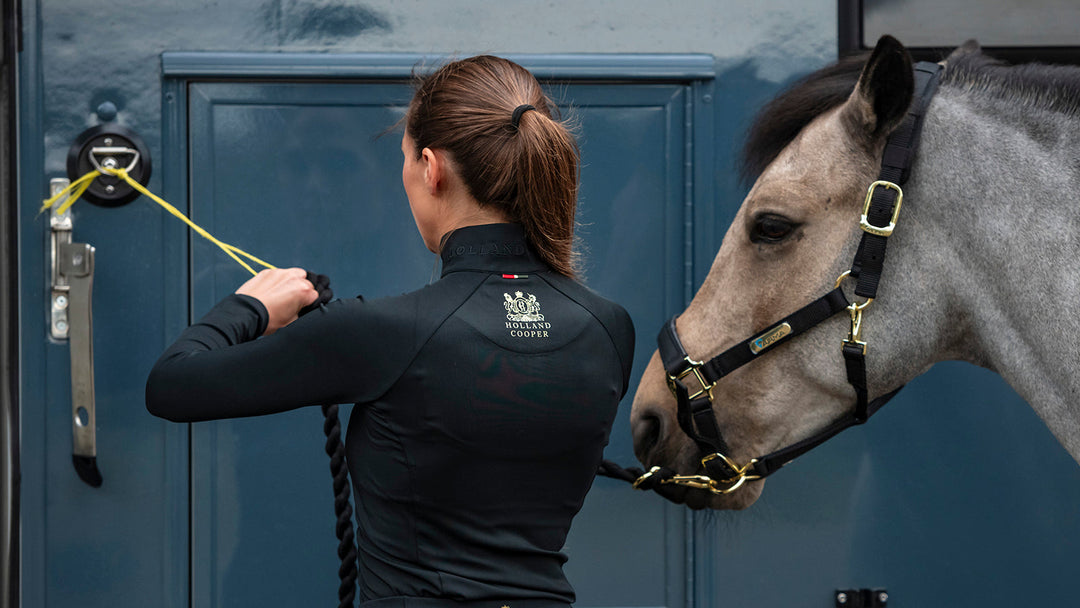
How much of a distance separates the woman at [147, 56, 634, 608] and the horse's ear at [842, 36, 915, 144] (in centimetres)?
59

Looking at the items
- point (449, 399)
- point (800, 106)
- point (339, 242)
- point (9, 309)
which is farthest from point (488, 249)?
point (9, 309)

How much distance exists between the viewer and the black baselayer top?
96 cm

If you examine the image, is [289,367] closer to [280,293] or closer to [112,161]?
[280,293]

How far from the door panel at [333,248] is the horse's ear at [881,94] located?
58 centimetres

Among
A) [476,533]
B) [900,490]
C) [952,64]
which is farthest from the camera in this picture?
[900,490]

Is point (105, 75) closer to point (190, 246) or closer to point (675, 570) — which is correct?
point (190, 246)

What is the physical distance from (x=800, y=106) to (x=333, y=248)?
103cm

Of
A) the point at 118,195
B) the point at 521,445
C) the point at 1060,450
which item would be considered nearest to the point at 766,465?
the point at 521,445

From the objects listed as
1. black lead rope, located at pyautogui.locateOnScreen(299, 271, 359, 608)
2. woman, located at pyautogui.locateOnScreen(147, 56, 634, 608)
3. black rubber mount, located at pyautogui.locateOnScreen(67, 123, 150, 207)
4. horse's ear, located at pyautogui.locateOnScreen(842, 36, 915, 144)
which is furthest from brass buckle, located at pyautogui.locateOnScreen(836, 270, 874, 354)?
black rubber mount, located at pyautogui.locateOnScreen(67, 123, 150, 207)

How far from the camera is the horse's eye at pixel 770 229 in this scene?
1476 mm

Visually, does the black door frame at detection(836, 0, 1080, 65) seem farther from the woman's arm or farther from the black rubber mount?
the black rubber mount

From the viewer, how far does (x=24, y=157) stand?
6.02 feet

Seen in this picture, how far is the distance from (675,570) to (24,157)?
5.57ft

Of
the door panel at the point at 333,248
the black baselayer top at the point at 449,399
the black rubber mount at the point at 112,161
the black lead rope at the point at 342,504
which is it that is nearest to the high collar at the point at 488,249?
the black baselayer top at the point at 449,399
